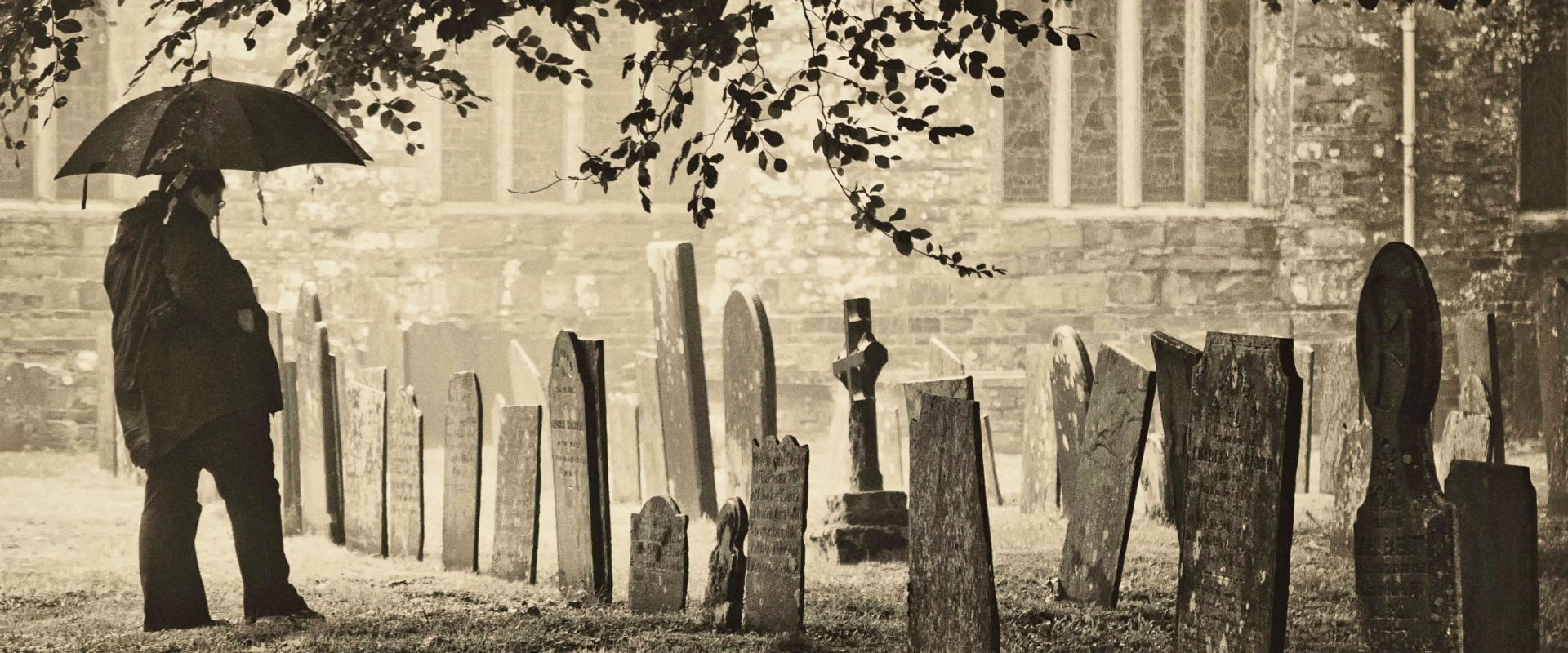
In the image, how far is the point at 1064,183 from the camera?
1496 centimetres

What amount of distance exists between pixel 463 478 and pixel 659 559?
5.51 ft

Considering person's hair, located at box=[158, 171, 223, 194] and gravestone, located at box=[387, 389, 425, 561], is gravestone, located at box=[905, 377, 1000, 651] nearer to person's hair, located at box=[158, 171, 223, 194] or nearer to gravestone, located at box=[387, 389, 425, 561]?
person's hair, located at box=[158, 171, 223, 194]

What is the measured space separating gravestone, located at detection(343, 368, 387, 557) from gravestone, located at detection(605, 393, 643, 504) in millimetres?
2148

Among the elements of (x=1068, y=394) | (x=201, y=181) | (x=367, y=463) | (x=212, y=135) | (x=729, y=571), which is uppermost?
(x=212, y=135)

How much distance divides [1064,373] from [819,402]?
505 centimetres

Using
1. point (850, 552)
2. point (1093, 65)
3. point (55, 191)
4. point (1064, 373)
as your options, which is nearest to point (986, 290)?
point (1093, 65)

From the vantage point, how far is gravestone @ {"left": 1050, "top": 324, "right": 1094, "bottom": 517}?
9.41m

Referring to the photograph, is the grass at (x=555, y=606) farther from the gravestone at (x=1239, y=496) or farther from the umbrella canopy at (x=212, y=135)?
the umbrella canopy at (x=212, y=135)

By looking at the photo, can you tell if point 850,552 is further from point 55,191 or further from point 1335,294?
point 55,191

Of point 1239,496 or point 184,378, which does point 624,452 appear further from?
point 1239,496

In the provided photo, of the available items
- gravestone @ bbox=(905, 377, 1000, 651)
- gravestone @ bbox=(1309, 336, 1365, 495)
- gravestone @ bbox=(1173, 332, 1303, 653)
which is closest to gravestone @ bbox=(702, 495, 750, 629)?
gravestone @ bbox=(905, 377, 1000, 651)

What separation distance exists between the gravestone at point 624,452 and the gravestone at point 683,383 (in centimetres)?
91

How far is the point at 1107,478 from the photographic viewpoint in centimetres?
715

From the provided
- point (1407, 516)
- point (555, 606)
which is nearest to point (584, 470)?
point (555, 606)
